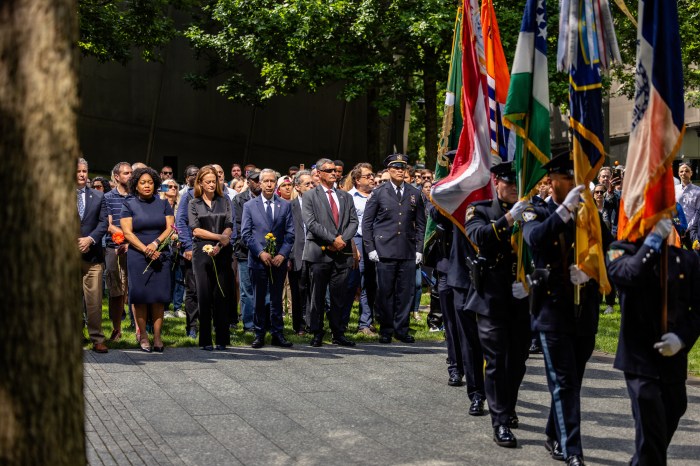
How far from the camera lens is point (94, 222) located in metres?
12.2

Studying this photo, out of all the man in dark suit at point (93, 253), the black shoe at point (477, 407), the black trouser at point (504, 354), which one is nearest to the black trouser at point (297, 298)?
the man in dark suit at point (93, 253)

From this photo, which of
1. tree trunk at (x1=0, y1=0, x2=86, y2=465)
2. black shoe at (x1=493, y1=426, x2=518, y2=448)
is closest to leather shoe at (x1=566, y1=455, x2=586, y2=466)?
black shoe at (x1=493, y1=426, x2=518, y2=448)

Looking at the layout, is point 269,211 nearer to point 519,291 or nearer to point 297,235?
point 297,235

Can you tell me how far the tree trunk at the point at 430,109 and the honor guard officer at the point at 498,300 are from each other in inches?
725

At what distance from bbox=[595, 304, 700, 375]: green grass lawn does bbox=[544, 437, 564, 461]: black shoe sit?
416 cm

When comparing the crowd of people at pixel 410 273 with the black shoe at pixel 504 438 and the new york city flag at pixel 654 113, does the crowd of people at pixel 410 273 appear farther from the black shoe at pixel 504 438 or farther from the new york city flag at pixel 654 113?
the new york city flag at pixel 654 113

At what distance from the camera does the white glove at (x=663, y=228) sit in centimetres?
602

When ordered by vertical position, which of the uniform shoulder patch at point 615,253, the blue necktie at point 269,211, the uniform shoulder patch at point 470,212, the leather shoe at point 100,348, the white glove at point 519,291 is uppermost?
the blue necktie at point 269,211

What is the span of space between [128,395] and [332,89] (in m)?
27.3

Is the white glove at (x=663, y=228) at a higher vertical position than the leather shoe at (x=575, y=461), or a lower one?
higher

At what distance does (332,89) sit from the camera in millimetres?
35969

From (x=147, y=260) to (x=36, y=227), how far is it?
8328 millimetres

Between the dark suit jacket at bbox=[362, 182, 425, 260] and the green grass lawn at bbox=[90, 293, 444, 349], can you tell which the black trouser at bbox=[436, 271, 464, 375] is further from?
the green grass lawn at bbox=[90, 293, 444, 349]

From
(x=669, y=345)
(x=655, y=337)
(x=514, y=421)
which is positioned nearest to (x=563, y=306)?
(x=655, y=337)
